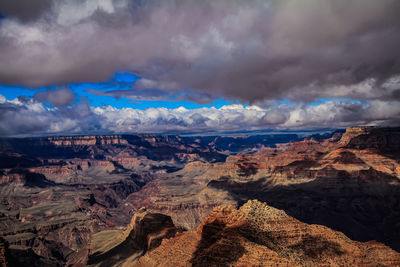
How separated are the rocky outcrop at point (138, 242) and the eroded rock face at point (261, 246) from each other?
4032cm

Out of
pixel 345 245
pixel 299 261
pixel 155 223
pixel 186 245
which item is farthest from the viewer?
pixel 155 223

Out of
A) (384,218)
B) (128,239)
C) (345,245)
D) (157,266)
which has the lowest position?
(384,218)

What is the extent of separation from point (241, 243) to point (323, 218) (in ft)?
537

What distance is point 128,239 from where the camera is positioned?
13650 cm

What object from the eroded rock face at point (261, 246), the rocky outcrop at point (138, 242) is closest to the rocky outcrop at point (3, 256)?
the eroded rock face at point (261, 246)

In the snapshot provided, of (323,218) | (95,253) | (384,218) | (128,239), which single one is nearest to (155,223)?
(128,239)

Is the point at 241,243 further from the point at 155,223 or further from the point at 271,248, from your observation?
the point at 155,223

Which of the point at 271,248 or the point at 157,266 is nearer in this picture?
the point at 271,248

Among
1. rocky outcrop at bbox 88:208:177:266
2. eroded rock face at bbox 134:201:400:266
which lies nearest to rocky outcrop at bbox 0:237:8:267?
eroded rock face at bbox 134:201:400:266

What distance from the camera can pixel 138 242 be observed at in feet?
400

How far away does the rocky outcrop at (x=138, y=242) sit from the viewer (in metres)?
108

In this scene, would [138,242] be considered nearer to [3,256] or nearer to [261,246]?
[3,256]

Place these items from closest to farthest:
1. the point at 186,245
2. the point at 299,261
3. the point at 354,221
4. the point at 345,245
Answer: the point at 299,261 < the point at 345,245 < the point at 186,245 < the point at 354,221

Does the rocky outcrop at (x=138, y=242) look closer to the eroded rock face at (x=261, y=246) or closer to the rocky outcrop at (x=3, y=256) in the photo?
the eroded rock face at (x=261, y=246)
